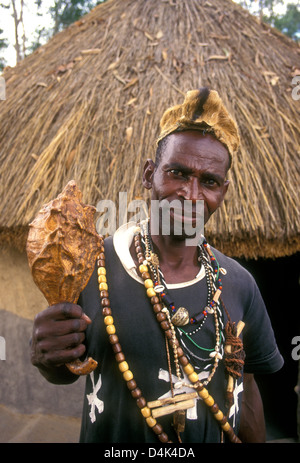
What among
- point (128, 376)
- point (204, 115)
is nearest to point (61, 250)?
point (128, 376)

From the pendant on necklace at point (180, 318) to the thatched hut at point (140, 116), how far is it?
55.5 inches

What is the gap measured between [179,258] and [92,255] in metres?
0.46

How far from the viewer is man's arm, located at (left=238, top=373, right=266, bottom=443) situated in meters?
1.46

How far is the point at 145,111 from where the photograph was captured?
3.05 metres

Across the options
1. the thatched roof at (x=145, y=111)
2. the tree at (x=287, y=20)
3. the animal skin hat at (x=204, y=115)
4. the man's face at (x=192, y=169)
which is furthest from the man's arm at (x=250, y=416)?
the tree at (x=287, y=20)

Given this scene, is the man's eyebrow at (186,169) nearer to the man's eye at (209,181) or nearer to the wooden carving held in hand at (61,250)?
the man's eye at (209,181)

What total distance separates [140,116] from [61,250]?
2.41 m

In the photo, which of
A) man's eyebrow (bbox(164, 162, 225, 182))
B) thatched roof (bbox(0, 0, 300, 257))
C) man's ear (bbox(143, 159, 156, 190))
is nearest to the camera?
man's eyebrow (bbox(164, 162, 225, 182))

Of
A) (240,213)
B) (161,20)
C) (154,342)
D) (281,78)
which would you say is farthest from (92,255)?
(161,20)

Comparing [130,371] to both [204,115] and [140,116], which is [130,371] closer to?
[204,115]

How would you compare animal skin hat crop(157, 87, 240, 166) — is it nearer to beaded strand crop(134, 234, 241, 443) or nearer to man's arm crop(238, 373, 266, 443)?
beaded strand crop(134, 234, 241, 443)

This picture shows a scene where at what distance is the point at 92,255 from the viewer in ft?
3.18

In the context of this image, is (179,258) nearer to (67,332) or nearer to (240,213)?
Answer: (67,332)

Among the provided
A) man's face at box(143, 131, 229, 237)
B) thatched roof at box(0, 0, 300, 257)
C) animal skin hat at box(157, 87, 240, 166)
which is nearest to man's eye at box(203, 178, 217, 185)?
man's face at box(143, 131, 229, 237)
